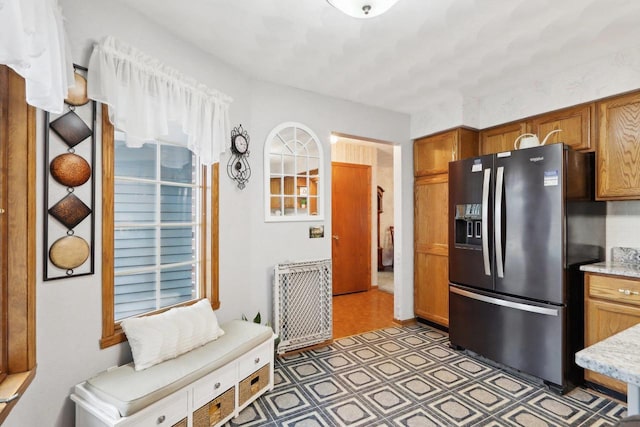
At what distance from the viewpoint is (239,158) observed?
2.70 metres

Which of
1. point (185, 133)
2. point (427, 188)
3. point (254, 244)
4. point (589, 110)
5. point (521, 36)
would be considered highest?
point (521, 36)

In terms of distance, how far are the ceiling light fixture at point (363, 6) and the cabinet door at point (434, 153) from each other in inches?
81.6

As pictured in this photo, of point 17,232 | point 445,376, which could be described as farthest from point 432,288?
point 17,232

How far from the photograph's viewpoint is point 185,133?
2.18 metres

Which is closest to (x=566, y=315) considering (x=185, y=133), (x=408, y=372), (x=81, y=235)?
(x=408, y=372)

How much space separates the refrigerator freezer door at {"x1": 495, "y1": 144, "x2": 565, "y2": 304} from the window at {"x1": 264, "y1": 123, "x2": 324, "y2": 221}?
5.33ft

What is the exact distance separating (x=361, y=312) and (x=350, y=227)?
1.53 metres

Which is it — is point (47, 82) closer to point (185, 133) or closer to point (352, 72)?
point (185, 133)

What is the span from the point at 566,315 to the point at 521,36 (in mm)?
1998

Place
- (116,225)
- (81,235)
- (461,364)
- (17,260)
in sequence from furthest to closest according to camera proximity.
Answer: (461,364) < (116,225) < (81,235) < (17,260)

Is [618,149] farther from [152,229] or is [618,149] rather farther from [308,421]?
[152,229]

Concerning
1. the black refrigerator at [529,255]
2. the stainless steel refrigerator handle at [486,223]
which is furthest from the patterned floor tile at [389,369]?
the stainless steel refrigerator handle at [486,223]

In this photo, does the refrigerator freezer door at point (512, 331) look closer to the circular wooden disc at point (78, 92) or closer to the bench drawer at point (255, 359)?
the bench drawer at point (255, 359)

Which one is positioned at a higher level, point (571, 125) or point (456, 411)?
point (571, 125)
